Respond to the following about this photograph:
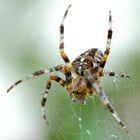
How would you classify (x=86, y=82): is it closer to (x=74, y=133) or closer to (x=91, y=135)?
(x=91, y=135)

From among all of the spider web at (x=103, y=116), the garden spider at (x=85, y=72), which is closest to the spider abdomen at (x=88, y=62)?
the garden spider at (x=85, y=72)

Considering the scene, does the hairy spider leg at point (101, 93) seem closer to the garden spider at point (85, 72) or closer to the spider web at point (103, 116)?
the garden spider at point (85, 72)

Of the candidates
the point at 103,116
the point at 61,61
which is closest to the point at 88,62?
the point at 103,116

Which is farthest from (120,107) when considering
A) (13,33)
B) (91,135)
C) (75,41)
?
(13,33)

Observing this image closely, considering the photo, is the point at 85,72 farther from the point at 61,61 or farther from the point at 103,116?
the point at 61,61

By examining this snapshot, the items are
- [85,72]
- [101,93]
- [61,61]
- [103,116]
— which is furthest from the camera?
[61,61]

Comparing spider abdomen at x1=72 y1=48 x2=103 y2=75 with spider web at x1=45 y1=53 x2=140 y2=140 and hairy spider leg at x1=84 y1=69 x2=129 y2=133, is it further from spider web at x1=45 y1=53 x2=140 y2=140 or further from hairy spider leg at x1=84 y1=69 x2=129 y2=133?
spider web at x1=45 y1=53 x2=140 y2=140
